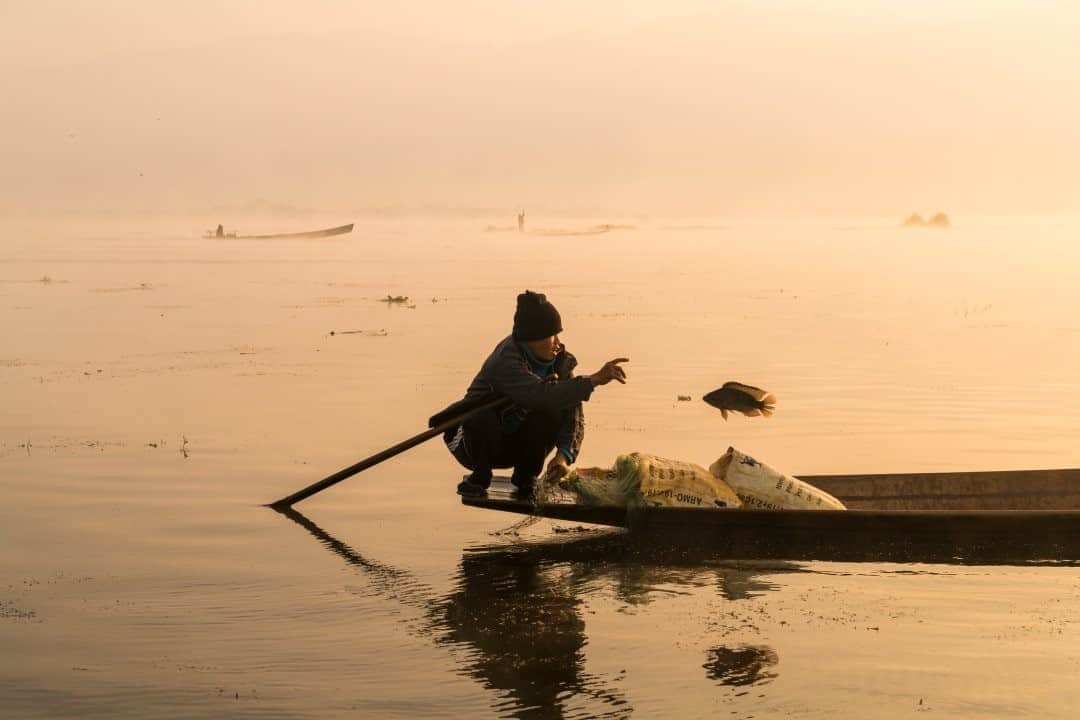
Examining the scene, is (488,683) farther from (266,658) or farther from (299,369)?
(299,369)

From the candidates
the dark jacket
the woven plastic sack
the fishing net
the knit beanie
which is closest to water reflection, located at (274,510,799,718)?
the fishing net

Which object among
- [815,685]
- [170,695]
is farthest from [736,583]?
[170,695]

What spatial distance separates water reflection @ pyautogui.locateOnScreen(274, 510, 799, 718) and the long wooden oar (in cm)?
24

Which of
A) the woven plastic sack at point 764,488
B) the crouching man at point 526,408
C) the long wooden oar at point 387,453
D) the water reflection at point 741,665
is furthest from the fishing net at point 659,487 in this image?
the water reflection at point 741,665

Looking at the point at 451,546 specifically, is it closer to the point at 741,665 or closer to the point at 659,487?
the point at 659,487

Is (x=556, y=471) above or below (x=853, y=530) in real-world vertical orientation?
above

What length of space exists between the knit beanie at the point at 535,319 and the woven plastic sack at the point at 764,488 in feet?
4.04

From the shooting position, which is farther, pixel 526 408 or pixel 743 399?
pixel 526 408

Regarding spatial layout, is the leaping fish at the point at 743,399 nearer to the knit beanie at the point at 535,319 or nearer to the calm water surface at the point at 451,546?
the calm water surface at the point at 451,546

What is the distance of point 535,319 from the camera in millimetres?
8758

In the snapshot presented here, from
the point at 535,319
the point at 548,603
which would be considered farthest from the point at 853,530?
the point at 535,319

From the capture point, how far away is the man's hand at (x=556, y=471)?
894 centimetres

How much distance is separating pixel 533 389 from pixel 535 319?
1.31 feet

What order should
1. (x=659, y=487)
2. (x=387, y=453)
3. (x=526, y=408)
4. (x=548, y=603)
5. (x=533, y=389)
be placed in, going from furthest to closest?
(x=387, y=453), (x=526, y=408), (x=533, y=389), (x=659, y=487), (x=548, y=603)
